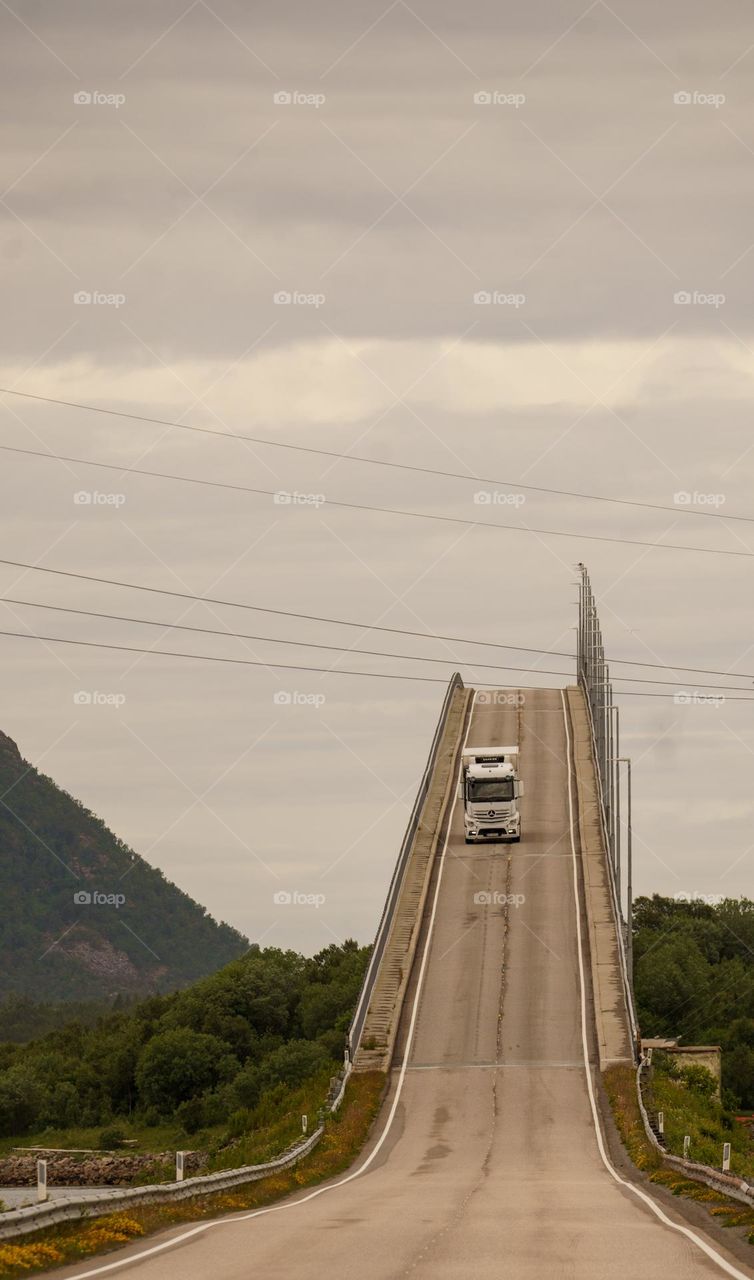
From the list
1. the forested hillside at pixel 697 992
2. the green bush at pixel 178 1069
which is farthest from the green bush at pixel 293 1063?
the forested hillside at pixel 697 992

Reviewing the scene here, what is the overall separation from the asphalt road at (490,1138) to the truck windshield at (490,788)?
251 cm

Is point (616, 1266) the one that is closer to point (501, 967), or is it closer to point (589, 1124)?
point (589, 1124)

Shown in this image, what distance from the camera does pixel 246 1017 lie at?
99062mm

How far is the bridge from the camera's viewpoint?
897 inches

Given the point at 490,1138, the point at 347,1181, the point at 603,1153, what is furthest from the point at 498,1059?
the point at 347,1181

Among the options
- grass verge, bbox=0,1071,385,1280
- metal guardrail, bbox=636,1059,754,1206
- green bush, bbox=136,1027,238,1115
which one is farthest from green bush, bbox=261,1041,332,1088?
metal guardrail, bbox=636,1059,754,1206

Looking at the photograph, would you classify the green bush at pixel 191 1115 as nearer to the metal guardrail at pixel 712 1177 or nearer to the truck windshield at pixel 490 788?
the truck windshield at pixel 490 788

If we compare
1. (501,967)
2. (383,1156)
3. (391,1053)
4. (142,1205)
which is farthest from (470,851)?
(142,1205)

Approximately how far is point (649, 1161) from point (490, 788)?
3613cm

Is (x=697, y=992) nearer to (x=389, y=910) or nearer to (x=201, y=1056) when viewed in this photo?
(x=201, y=1056)

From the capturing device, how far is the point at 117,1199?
87.4 ft

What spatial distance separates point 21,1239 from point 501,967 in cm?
4112

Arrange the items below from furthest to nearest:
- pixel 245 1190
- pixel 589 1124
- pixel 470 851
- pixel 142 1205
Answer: pixel 470 851 < pixel 589 1124 < pixel 245 1190 < pixel 142 1205

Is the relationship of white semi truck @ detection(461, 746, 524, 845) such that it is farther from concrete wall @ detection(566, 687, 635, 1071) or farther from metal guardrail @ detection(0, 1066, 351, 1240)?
metal guardrail @ detection(0, 1066, 351, 1240)
